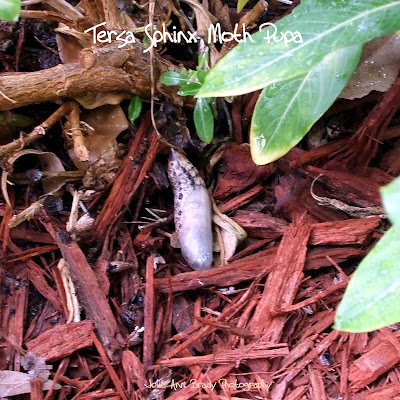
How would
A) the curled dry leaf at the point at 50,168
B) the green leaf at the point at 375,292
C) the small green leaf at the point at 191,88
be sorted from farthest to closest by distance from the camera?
the curled dry leaf at the point at 50,168, the small green leaf at the point at 191,88, the green leaf at the point at 375,292

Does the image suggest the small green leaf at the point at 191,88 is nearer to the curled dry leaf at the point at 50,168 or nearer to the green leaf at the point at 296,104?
the green leaf at the point at 296,104

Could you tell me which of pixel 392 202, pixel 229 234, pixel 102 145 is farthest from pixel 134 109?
pixel 392 202

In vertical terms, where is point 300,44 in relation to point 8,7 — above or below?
below

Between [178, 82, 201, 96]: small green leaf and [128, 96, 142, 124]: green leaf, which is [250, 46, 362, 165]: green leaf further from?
[128, 96, 142, 124]: green leaf

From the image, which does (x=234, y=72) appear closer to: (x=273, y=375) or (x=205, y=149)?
(x=205, y=149)

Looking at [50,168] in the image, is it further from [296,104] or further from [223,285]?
[296,104]

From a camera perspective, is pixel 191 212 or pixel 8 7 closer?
pixel 8 7

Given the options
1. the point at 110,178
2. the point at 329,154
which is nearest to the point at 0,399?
the point at 110,178

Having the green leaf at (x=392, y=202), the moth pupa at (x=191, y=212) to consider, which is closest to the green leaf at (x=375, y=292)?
the green leaf at (x=392, y=202)
